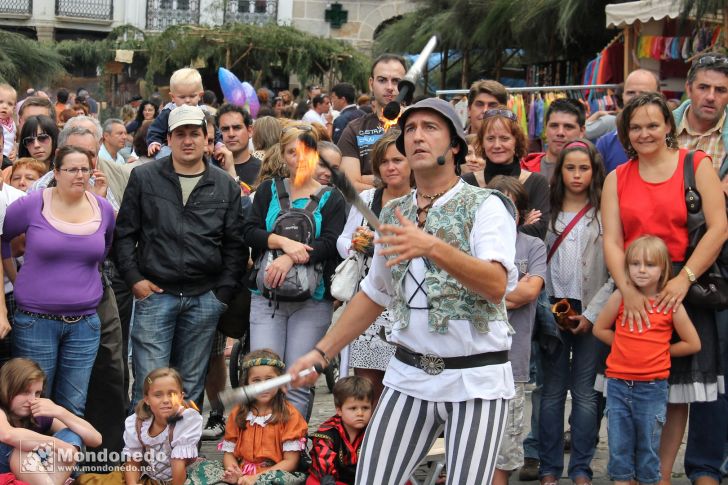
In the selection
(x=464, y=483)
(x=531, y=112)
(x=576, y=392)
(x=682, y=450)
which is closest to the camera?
(x=464, y=483)

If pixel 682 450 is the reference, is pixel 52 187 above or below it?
above

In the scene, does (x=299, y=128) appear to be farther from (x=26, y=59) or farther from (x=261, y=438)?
(x=26, y=59)

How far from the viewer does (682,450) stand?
6.96m

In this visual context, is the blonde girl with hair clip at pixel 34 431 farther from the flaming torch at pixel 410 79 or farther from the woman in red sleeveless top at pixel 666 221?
the woman in red sleeveless top at pixel 666 221

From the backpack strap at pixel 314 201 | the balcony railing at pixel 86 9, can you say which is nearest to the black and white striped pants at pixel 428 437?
the backpack strap at pixel 314 201

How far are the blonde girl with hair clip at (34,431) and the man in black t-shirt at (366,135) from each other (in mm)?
2262

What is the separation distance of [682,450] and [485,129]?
2.38m

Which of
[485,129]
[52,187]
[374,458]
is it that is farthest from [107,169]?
[374,458]

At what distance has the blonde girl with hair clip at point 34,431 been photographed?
5609mm

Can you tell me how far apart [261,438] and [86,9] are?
36406 mm

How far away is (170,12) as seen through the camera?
38.4 m

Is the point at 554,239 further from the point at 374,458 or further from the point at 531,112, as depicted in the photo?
the point at 531,112

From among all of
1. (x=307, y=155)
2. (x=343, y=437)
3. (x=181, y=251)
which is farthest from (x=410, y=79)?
(x=181, y=251)

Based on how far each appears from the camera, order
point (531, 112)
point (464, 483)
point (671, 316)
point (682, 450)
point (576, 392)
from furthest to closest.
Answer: point (531, 112)
point (682, 450)
point (576, 392)
point (671, 316)
point (464, 483)
